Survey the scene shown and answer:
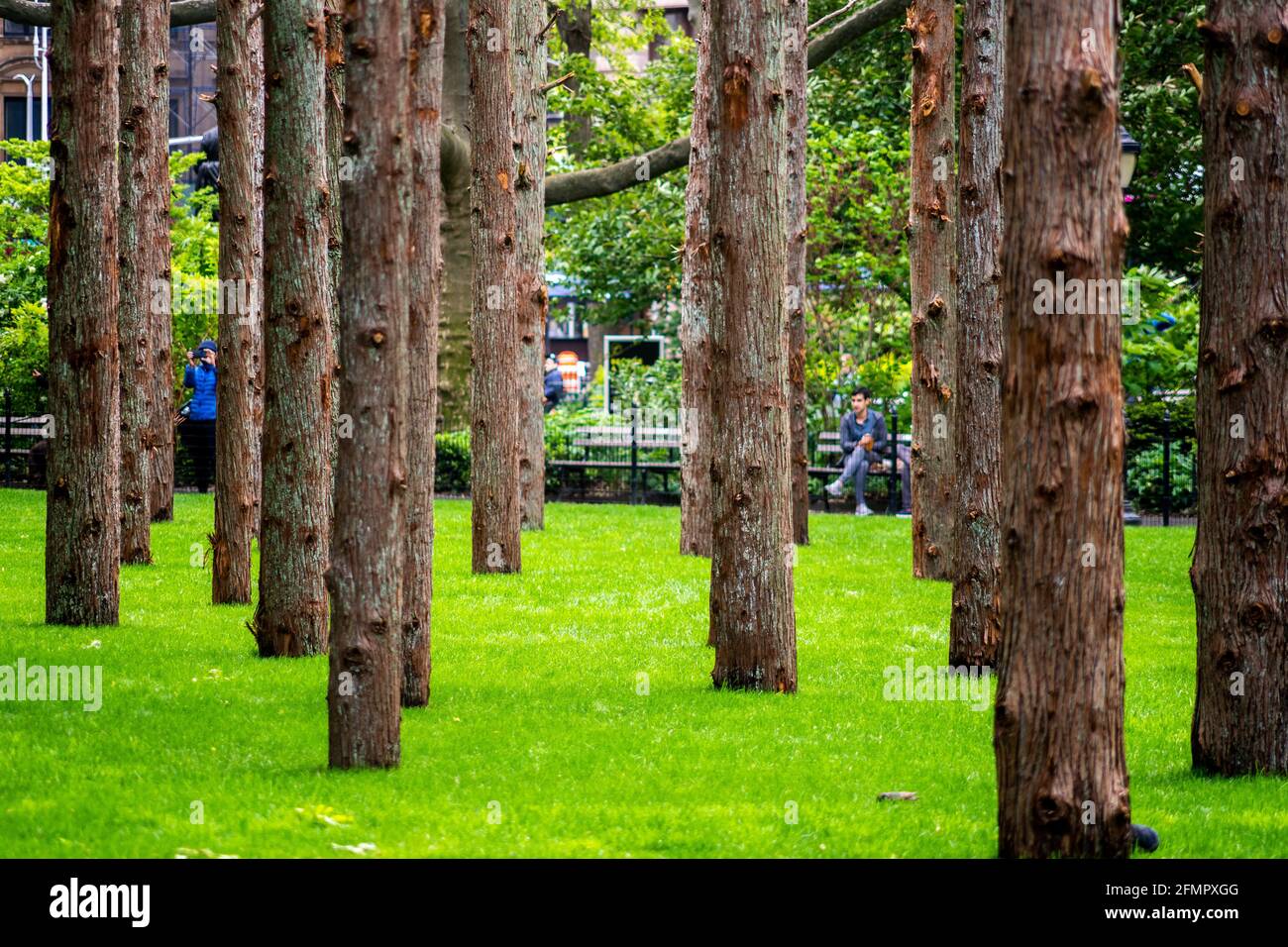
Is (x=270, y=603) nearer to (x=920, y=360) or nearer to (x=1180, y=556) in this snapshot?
(x=920, y=360)

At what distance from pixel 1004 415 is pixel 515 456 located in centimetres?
948

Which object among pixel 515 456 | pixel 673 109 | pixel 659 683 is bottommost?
pixel 659 683

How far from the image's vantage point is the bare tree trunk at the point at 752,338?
9.62 metres

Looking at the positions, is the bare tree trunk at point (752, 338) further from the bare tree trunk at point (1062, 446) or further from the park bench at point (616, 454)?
the park bench at point (616, 454)

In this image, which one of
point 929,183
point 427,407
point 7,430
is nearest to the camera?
point 427,407

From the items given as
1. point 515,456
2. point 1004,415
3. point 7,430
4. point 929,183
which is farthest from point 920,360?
point 7,430

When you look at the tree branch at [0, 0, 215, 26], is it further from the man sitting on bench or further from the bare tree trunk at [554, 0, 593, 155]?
the bare tree trunk at [554, 0, 593, 155]

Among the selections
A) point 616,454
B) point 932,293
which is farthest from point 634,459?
point 932,293

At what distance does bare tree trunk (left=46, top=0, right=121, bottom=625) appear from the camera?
11.3 m

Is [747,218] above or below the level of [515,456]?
above

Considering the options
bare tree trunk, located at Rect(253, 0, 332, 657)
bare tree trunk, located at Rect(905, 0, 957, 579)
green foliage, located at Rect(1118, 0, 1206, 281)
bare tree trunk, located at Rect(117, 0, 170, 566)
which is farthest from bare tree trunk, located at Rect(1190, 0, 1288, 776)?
green foliage, located at Rect(1118, 0, 1206, 281)

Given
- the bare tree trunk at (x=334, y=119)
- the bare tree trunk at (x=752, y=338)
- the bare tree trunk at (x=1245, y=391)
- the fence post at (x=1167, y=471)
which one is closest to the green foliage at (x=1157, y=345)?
the fence post at (x=1167, y=471)

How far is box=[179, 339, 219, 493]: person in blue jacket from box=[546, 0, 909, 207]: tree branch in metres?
5.95

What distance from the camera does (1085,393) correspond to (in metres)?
5.84
